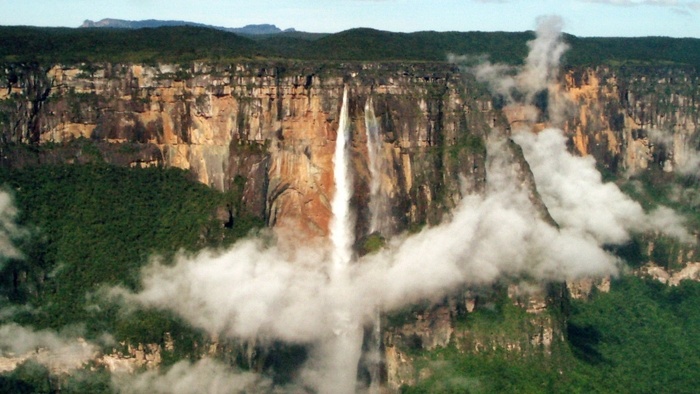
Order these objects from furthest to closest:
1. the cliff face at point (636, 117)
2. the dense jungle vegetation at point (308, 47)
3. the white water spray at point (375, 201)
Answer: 1. the cliff face at point (636, 117)
2. the dense jungle vegetation at point (308, 47)
3. the white water spray at point (375, 201)

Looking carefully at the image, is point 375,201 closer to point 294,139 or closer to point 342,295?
point 342,295

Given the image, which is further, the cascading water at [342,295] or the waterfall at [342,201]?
the waterfall at [342,201]

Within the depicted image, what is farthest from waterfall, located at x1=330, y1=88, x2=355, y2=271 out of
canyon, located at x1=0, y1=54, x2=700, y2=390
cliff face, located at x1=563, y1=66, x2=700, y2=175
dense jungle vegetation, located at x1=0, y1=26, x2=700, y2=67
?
→ cliff face, located at x1=563, y1=66, x2=700, y2=175

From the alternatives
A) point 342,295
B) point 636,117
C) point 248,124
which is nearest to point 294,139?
point 248,124

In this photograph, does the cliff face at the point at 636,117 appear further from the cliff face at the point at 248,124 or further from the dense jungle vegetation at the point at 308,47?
the cliff face at the point at 248,124

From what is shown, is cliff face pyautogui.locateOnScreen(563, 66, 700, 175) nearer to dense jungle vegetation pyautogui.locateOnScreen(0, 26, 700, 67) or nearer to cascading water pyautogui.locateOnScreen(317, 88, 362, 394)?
dense jungle vegetation pyautogui.locateOnScreen(0, 26, 700, 67)

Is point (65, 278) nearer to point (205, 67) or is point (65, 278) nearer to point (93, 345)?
point (93, 345)

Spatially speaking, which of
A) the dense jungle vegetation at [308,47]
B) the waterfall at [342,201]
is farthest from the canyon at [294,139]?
the dense jungle vegetation at [308,47]
